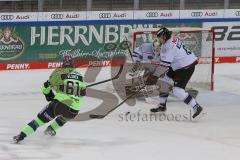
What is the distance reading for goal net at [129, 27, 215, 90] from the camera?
13.9 meters

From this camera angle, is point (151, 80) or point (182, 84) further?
point (151, 80)

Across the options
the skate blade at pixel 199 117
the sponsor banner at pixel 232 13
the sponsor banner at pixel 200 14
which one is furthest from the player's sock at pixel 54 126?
the sponsor banner at pixel 232 13

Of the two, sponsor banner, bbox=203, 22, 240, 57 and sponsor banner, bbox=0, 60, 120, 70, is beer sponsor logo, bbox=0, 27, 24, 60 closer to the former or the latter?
sponsor banner, bbox=0, 60, 120, 70

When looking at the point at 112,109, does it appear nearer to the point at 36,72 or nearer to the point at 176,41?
the point at 176,41

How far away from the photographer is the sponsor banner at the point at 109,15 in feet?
56.3

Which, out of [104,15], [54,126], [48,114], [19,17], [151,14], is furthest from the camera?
[151,14]

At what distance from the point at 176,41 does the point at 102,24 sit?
22.7 feet

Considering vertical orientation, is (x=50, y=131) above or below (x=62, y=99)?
below

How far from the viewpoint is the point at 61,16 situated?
16.9 metres

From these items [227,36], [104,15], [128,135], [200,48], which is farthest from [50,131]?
[227,36]

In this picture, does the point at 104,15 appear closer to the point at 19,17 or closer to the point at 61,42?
the point at 61,42

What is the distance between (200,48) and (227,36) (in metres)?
3.89

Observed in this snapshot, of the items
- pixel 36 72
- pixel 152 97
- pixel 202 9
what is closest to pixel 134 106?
pixel 152 97

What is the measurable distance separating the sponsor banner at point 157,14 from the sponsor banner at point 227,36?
0.96 meters
